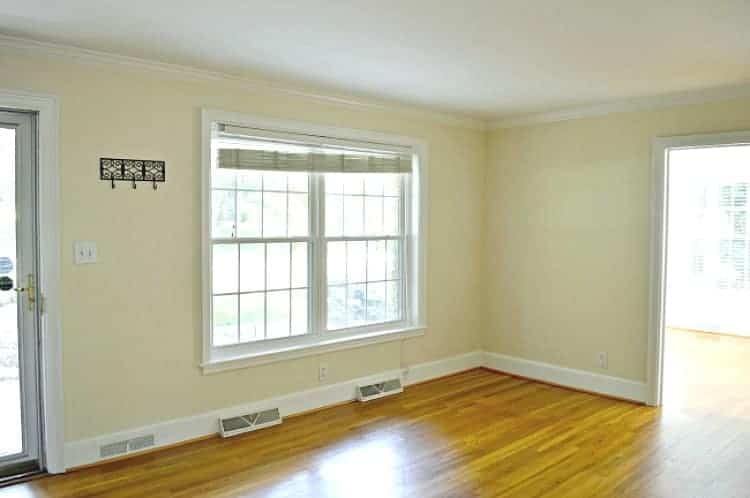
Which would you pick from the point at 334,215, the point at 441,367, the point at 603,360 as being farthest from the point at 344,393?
the point at 603,360

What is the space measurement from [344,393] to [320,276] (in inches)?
38.7

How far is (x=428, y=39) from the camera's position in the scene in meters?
3.11

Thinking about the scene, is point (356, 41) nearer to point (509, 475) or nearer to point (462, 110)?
point (462, 110)

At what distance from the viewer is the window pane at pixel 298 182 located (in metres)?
4.42

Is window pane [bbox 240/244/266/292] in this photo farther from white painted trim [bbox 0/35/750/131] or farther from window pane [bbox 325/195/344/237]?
white painted trim [bbox 0/35/750/131]

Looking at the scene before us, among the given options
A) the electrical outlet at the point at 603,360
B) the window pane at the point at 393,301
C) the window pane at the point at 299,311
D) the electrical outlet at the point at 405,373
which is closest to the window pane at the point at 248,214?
the window pane at the point at 299,311

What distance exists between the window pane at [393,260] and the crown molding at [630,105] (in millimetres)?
1639

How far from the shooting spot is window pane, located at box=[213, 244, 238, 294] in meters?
4.07

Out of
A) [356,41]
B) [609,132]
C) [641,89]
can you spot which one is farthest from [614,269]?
[356,41]

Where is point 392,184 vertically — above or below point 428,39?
below

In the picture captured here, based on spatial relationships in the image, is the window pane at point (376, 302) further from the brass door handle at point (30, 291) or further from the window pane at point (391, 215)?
the brass door handle at point (30, 291)

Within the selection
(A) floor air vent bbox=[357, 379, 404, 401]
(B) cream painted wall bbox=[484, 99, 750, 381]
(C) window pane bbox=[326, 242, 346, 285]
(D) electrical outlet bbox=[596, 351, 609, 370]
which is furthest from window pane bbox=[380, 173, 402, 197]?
(D) electrical outlet bbox=[596, 351, 609, 370]

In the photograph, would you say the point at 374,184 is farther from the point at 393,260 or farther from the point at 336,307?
the point at 336,307

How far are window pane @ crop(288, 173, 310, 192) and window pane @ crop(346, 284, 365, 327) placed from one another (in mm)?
923
